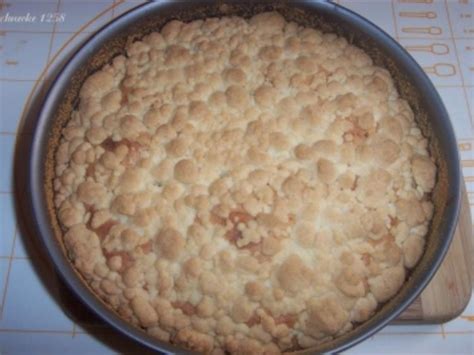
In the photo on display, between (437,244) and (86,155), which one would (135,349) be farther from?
(437,244)

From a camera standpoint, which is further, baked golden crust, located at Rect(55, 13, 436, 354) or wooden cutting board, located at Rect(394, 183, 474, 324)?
wooden cutting board, located at Rect(394, 183, 474, 324)

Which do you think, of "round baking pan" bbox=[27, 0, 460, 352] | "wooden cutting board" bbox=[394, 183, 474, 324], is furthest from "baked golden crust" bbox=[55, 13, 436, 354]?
"wooden cutting board" bbox=[394, 183, 474, 324]

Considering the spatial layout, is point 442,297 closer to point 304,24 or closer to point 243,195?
point 243,195

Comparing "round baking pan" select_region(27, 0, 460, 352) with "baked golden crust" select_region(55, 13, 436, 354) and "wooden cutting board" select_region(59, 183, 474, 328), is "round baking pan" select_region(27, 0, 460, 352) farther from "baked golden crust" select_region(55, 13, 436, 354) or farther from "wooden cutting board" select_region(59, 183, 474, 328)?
"wooden cutting board" select_region(59, 183, 474, 328)

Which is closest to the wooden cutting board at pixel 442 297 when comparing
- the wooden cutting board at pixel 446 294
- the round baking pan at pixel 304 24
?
the wooden cutting board at pixel 446 294

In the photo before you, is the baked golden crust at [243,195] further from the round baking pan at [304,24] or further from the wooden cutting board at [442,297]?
the wooden cutting board at [442,297]

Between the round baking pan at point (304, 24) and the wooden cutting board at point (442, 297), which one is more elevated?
the round baking pan at point (304, 24)

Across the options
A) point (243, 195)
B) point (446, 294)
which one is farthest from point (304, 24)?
point (446, 294)
